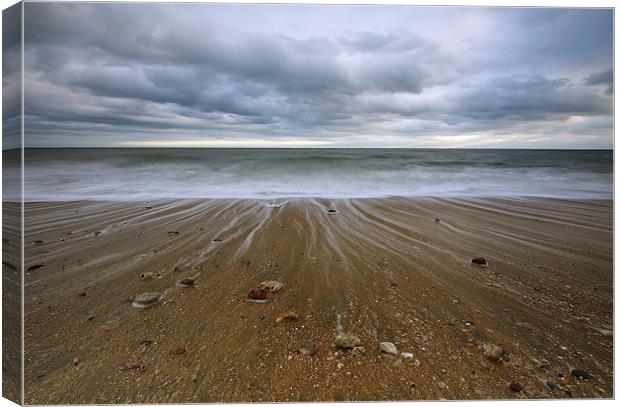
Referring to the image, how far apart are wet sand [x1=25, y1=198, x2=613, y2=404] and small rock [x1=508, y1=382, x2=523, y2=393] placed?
0.02 meters

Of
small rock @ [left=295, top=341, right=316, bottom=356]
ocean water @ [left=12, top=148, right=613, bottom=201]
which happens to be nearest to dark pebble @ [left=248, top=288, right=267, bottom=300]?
small rock @ [left=295, top=341, right=316, bottom=356]

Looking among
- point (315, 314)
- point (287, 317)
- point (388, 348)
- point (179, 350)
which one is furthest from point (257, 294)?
point (388, 348)

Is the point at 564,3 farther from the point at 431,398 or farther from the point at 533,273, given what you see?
the point at 431,398

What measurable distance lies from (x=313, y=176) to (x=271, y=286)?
476cm

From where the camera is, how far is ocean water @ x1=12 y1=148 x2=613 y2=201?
3244mm

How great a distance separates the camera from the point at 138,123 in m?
2.78

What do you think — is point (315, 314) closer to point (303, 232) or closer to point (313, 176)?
point (303, 232)

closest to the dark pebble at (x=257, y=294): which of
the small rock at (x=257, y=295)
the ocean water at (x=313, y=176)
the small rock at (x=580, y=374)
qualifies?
the small rock at (x=257, y=295)

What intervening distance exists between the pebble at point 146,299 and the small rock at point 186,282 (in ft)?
0.42

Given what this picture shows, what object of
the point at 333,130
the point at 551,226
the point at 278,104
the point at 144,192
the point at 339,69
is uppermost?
the point at 339,69

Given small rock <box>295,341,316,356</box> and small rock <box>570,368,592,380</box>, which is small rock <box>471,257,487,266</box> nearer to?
small rock <box>570,368,592,380</box>

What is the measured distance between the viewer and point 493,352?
4.07 feet

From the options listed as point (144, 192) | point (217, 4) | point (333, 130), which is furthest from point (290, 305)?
point (144, 192)

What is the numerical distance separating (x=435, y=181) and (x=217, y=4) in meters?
4.79
